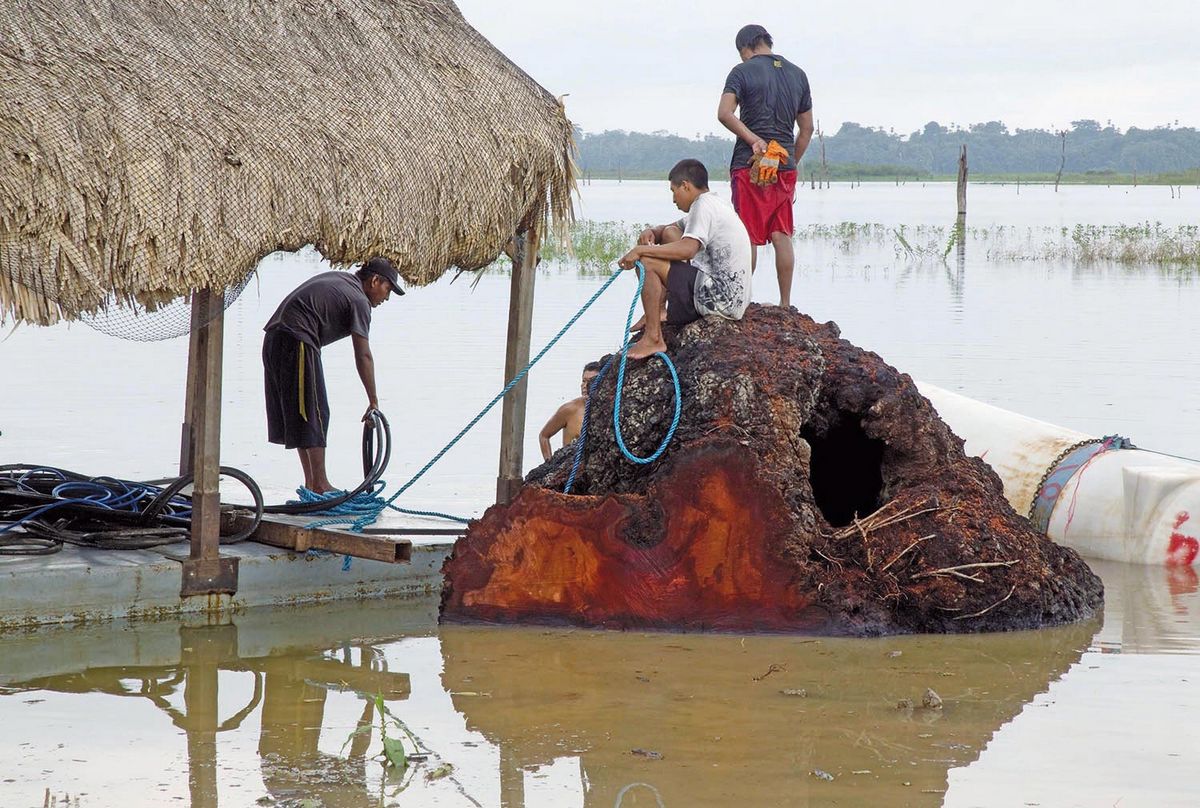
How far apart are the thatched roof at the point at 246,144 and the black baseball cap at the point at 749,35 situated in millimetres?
1928

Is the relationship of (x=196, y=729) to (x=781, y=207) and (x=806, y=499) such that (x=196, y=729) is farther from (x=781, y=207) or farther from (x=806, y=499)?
(x=781, y=207)

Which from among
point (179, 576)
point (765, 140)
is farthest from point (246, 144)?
point (765, 140)

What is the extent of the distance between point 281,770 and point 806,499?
2.89 meters

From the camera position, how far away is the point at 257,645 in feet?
22.8

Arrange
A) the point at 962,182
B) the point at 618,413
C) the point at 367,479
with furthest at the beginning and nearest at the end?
the point at 962,182
the point at 367,479
the point at 618,413

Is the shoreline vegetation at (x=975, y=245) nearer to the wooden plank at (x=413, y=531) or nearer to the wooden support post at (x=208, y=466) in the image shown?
the wooden plank at (x=413, y=531)

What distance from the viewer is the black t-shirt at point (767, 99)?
902 cm

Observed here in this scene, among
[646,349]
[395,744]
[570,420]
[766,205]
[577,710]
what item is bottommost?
[577,710]

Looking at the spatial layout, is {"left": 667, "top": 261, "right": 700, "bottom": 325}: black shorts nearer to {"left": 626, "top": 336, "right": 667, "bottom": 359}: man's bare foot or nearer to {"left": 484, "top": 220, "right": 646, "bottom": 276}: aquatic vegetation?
{"left": 626, "top": 336, "right": 667, "bottom": 359}: man's bare foot

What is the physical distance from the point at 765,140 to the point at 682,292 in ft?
6.04

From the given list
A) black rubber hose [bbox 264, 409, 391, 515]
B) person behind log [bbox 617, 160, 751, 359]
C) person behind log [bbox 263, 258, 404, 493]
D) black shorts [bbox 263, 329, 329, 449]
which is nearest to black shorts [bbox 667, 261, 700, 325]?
person behind log [bbox 617, 160, 751, 359]

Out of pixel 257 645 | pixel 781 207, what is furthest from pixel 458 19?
pixel 257 645

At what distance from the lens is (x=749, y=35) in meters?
9.30

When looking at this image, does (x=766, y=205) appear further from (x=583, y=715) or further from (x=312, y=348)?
(x=583, y=715)
